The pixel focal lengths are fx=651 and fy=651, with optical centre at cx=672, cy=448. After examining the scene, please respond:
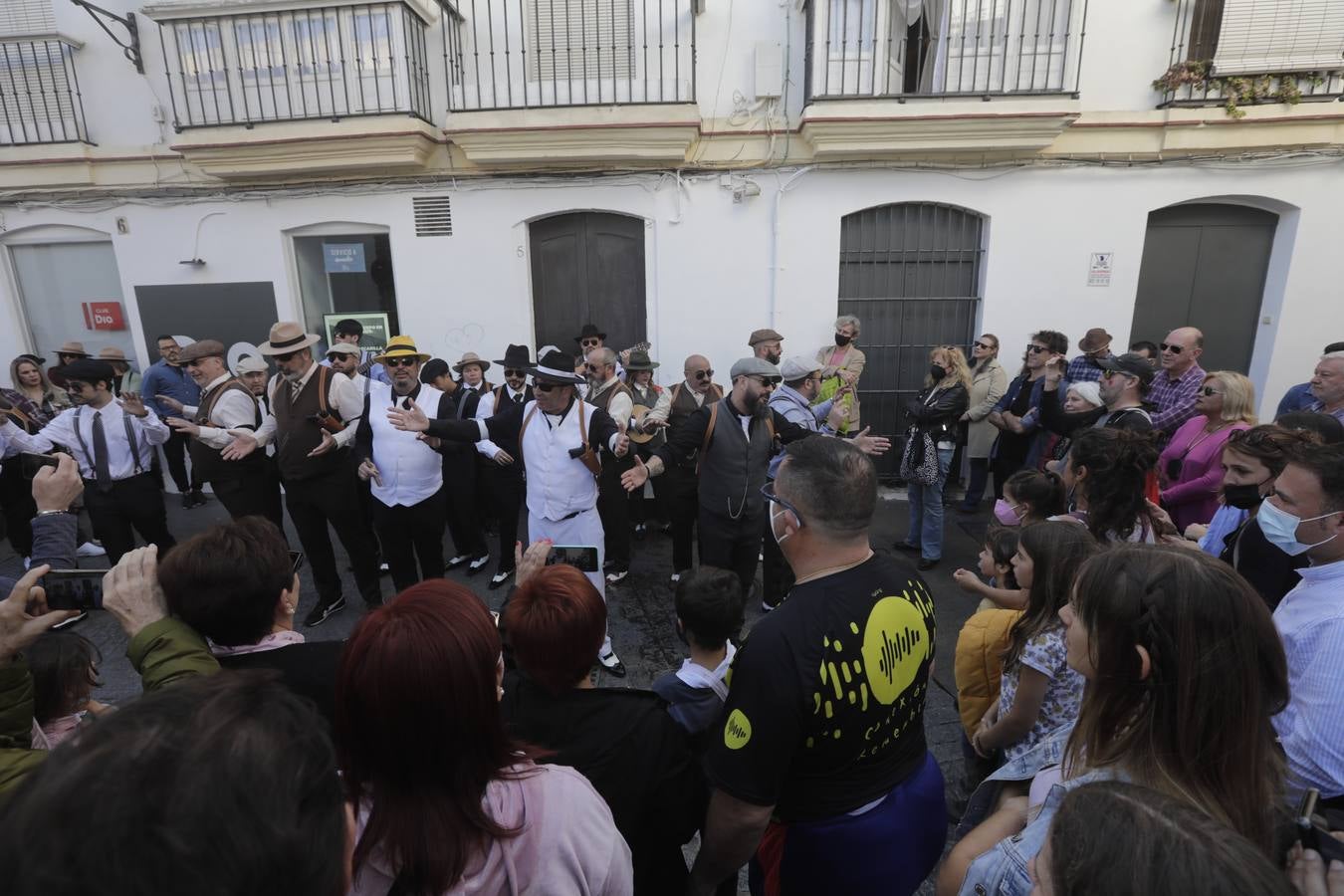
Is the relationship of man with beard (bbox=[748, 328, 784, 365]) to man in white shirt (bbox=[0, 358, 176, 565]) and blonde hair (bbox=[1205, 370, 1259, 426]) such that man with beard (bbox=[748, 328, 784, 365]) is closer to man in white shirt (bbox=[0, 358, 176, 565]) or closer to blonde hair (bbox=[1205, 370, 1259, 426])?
blonde hair (bbox=[1205, 370, 1259, 426])

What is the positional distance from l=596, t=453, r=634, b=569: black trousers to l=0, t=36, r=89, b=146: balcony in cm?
742

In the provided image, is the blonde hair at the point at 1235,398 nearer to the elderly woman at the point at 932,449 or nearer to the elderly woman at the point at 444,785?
the elderly woman at the point at 932,449

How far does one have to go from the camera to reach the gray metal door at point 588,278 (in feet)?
24.4

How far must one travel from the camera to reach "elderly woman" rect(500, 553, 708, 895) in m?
1.47

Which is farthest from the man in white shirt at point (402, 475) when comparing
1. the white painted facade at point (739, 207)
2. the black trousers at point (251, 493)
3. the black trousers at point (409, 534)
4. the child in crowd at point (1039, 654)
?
the child in crowd at point (1039, 654)

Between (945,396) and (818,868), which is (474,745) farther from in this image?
(945,396)

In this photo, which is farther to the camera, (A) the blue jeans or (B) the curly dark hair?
(A) the blue jeans

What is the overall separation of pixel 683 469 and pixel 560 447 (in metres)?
1.12

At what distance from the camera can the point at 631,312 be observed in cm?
762

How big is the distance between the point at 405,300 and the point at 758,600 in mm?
5363

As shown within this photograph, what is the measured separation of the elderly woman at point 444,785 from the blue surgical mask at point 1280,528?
2384 millimetres

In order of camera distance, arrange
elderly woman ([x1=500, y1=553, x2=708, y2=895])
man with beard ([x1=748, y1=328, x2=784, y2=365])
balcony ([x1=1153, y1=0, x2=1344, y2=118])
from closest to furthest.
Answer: elderly woman ([x1=500, y1=553, x2=708, y2=895]), man with beard ([x1=748, y1=328, x2=784, y2=365]), balcony ([x1=1153, y1=0, x2=1344, y2=118])

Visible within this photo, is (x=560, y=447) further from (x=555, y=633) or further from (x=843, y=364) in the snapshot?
(x=843, y=364)

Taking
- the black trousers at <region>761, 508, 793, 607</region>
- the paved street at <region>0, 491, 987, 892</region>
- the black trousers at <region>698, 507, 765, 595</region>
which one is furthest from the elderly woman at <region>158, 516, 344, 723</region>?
the black trousers at <region>761, 508, 793, 607</region>
